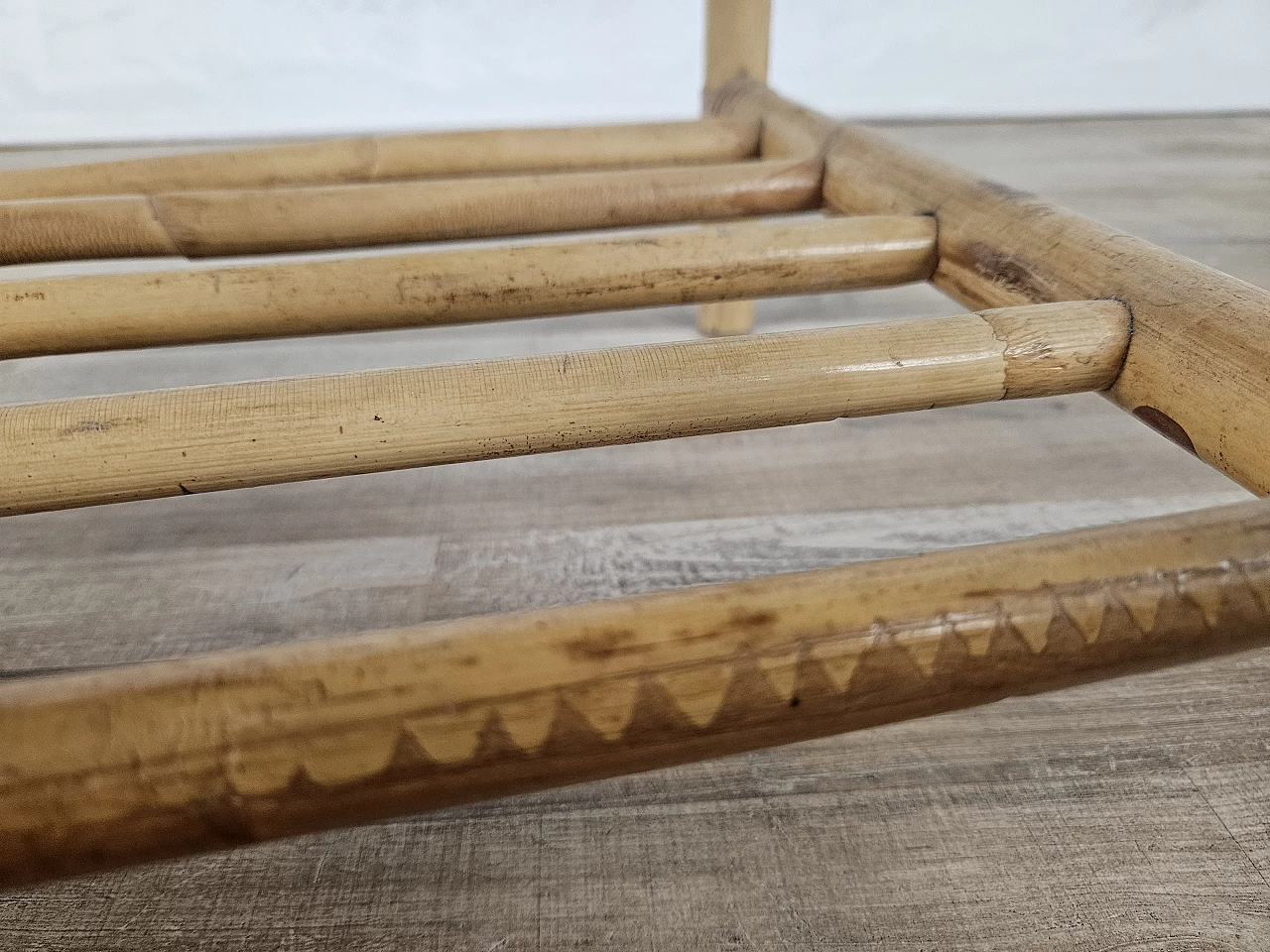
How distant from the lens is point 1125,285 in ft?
1.56

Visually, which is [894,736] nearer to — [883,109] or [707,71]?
[707,71]

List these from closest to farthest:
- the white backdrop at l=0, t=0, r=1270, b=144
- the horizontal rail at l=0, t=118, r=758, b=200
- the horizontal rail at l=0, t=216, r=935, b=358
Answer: the horizontal rail at l=0, t=216, r=935, b=358, the horizontal rail at l=0, t=118, r=758, b=200, the white backdrop at l=0, t=0, r=1270, b=144

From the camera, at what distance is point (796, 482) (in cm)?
70

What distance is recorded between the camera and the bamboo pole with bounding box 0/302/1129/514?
15.3 inches

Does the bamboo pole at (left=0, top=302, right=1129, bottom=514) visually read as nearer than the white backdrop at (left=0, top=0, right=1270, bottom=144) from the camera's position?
Yes

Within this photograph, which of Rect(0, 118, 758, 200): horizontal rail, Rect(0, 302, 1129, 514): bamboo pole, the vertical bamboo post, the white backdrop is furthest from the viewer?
the white backdrop

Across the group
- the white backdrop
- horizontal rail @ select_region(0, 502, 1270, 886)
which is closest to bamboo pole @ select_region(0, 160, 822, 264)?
horizontal rail @ select_region(0, 502, 1270, 886)

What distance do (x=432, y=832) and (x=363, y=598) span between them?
177 mm

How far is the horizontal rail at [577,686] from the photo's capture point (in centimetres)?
24

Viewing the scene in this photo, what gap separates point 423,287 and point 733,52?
528 mm

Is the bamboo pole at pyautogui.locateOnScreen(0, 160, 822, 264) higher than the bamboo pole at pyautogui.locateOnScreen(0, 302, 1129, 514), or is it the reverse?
the bamboo pole at pyautogui.locateOnScreen(0, 160, 822, 264)

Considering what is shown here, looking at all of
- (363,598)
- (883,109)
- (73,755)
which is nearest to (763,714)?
(73,755)

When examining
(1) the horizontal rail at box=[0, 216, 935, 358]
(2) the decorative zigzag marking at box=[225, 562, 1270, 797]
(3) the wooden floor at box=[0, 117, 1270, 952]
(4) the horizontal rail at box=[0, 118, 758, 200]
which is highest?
(4) the horizontal rail at box=[0, 118, 758, 200]

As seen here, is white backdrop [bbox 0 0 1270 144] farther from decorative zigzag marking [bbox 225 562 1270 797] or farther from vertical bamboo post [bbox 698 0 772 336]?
decorative zigzag marking [bbox 225 562 1270 797]
